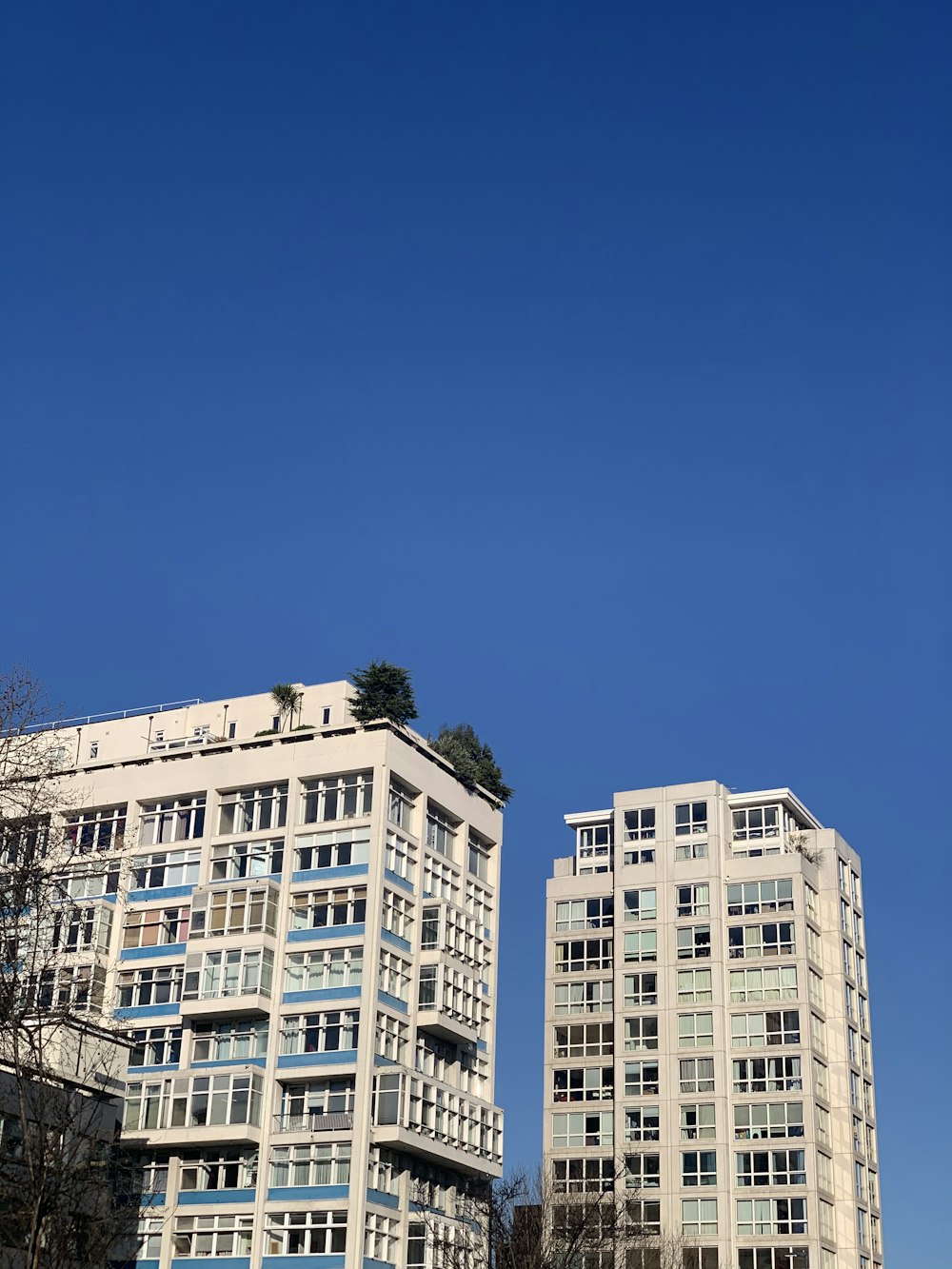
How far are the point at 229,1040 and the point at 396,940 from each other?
8.88 metres

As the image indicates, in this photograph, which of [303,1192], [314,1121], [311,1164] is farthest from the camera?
[314,1121]

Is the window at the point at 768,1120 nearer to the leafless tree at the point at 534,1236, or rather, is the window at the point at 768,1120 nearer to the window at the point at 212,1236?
the leafless tree at the point at 534,1236

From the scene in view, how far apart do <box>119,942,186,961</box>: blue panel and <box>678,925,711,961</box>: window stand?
115ft

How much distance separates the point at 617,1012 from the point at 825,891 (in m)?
15.2

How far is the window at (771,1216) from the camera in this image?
96688 millimetres

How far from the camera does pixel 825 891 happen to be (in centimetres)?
10888

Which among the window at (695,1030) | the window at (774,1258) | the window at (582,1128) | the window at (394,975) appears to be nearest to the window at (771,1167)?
the window at (774,1258)

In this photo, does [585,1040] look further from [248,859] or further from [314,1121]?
[314,1121]

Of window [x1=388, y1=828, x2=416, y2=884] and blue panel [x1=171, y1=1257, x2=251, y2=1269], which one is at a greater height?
window [x1=388, y1=828, x2=416, y2=884]

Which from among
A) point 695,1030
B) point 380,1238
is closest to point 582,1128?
point 695,1030

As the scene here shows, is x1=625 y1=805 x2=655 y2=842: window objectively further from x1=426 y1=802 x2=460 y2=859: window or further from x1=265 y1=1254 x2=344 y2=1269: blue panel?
x1=265 y1=1254 x2=344 y2=1269: blue panel

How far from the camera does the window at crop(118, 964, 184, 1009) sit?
3263 inches

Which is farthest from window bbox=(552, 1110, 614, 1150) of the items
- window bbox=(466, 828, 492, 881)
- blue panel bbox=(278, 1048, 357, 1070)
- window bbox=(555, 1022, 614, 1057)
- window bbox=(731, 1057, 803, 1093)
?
blue panel bbox=(278, 1048, 357, 1070)

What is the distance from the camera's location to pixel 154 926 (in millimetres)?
85438
